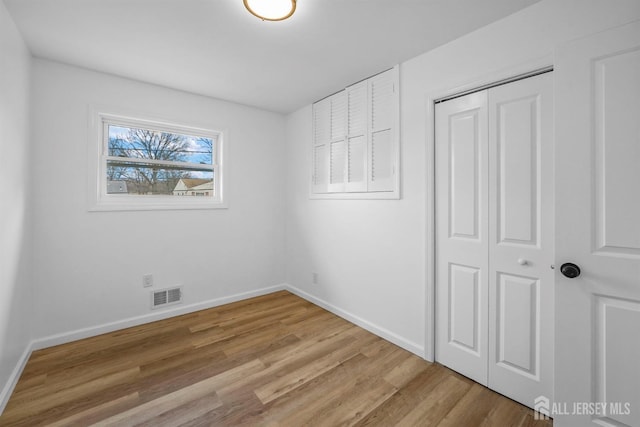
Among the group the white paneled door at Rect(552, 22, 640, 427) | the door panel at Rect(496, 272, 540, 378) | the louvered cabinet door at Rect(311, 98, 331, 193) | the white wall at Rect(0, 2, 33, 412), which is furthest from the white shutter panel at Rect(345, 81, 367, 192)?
the white wall at Rect(0, 2, 33, 412)

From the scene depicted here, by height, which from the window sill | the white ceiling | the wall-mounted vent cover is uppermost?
the white ceiling

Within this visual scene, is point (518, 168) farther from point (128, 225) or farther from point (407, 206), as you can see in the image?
point (128, 225)

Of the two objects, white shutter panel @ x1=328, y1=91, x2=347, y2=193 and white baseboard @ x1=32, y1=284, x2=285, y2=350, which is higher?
white shutter panel @ x1=328, y1=91, x2=347, y2=193

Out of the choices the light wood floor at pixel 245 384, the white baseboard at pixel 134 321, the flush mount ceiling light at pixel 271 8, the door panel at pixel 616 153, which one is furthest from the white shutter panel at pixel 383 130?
the white baseboard at pixel 134 321

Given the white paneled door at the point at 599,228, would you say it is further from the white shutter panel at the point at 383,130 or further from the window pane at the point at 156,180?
the window pane at the point at 156,180

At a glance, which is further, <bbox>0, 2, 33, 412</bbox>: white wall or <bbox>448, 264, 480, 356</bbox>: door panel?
<bbox>448, 264, 480, 356</bbox>: door panel

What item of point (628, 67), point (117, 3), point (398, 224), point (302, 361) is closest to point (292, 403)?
point (302, 361)

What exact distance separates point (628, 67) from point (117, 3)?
2.78 meters

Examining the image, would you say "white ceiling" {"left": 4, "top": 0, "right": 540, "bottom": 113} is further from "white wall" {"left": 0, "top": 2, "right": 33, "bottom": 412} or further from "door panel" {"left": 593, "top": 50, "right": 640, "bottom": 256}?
"door panel" {"left": 593, "top": 50, "right": 640, "bottom": 256}

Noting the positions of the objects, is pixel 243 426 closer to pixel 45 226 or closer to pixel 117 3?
pixel 45 226

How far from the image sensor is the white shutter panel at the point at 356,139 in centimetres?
272

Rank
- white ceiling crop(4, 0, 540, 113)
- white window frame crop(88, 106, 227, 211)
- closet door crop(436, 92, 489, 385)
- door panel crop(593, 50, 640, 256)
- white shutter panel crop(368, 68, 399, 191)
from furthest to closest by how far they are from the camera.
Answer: white window frame crop(88, 106, 227, 211) < white shutter panel crop(368, 68, 399, 191) < closet door crop(436, 92, 489, 385) < white ceiling crop(4, 0, 540, 113) < door panel crop(593, 50, 640, 256)

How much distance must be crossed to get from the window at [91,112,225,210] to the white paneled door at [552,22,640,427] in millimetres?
3175

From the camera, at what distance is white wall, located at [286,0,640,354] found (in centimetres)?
160
